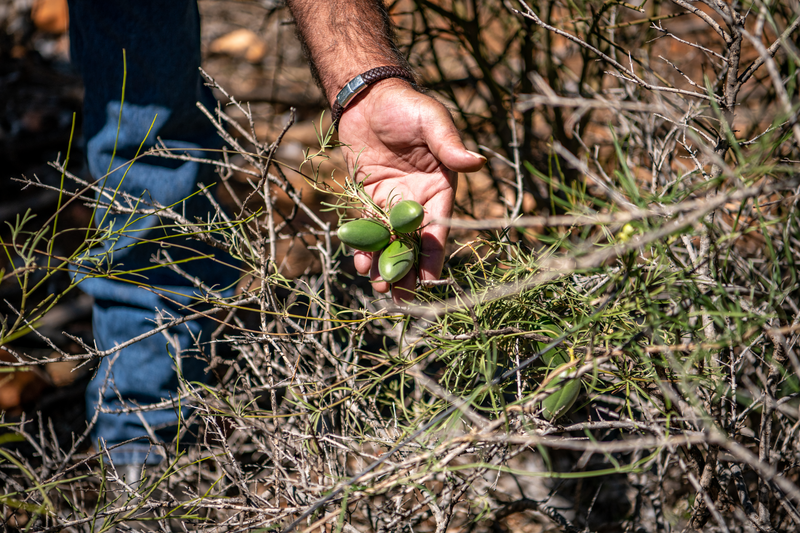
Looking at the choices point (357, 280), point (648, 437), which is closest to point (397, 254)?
point (648, 437)

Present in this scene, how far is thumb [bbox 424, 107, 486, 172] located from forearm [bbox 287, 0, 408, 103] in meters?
0.28

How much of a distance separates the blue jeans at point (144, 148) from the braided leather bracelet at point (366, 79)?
459mm

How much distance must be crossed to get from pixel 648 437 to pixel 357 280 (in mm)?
1361

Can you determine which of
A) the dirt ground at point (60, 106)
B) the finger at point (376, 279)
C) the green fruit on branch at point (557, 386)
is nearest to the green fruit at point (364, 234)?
the finger at point (376, 279)

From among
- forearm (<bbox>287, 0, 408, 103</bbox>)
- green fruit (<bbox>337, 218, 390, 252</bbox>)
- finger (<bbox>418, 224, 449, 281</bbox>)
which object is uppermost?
forearm (<bbox>287, 0, 408, 103</bbox>)

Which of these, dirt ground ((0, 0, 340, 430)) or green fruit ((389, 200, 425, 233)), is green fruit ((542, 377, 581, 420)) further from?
dirt ground ((0, 0, 340, 430))

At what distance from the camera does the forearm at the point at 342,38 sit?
1.27 meters

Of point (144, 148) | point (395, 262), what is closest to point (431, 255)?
point (395, 262)

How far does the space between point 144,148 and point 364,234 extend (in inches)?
32.8

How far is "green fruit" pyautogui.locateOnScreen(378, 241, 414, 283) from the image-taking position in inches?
37.0

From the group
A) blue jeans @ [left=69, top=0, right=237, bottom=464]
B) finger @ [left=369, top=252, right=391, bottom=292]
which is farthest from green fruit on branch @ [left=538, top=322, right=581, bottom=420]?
blue jeans @ [left=69, top=0, right=237, bottom=464]

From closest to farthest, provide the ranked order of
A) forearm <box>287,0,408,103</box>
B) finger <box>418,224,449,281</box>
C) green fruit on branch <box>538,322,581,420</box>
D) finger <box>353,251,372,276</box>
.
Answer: green fruit on branch <box>538,322,581,420</box>
finger <box>418,224,449,281</box>
finger <box>353,251,372,276</box>
forearm <box>287,0,408,103</box>

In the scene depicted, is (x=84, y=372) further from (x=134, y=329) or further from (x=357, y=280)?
(x=357, y=280)

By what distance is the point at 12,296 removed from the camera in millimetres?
1986
